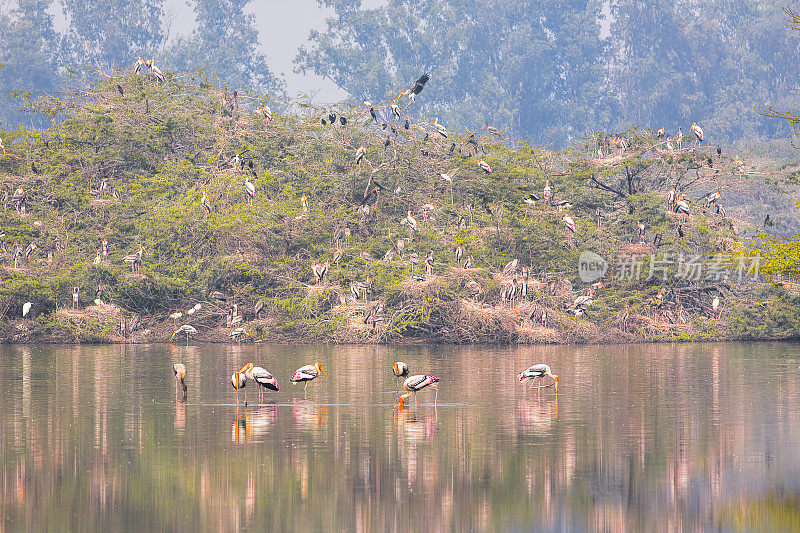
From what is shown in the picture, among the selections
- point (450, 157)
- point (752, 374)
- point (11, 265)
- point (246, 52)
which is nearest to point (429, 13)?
point (246, 52)

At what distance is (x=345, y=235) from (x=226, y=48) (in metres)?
55.6

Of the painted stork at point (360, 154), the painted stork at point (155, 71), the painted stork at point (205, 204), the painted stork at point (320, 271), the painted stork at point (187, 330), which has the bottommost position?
the painted stork at point (187, 330)

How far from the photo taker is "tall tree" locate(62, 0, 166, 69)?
87625 millimetres

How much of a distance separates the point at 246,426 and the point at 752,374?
11.8 m

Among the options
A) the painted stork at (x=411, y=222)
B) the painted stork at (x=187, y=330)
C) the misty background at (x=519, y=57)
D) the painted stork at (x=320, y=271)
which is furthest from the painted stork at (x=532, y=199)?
the misty background at (x=519, y=57)

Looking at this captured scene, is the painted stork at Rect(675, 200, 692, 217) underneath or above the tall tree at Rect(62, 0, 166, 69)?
underneath

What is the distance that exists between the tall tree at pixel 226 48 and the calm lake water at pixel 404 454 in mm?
67112

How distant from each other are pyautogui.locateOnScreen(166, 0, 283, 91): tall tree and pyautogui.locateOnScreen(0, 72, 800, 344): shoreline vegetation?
1895 inches

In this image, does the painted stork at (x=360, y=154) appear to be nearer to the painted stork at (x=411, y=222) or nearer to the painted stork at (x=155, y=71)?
the painted stork at (x=411, y=222)

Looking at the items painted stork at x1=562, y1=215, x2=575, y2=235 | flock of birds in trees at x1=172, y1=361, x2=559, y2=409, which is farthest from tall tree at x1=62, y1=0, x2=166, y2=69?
flock of birds in trees at x1=172, y1=361, x2=559, y2=409

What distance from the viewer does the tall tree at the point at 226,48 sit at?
8850 centimetres

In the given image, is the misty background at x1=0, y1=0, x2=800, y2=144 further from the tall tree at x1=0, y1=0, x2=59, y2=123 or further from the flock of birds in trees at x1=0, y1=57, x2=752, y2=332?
the flock of birds in trees at x1=0, y1=57, x2=752, y2=332

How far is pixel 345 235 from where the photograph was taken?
3666cm

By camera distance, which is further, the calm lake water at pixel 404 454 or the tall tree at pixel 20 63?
the tall tree at pixel 20 63
